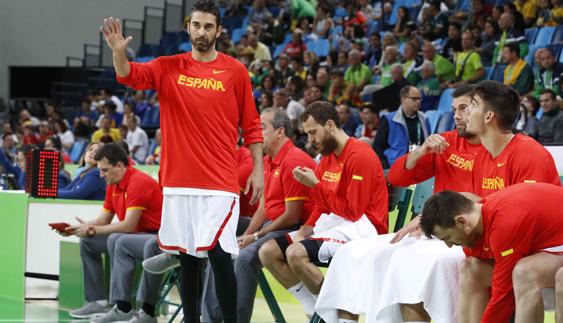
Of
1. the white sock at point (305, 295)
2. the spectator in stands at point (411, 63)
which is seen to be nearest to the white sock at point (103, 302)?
the white sock at point (305, 295)

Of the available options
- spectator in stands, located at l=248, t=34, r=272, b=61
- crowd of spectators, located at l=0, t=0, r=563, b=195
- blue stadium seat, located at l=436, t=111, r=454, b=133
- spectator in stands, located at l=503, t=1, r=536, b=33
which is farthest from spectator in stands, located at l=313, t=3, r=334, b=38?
blue stadium seat, located at l=436, t=111, r=454, b=133

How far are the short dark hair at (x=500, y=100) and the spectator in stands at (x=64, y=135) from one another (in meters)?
14.4

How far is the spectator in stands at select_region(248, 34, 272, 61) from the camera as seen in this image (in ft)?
59.0

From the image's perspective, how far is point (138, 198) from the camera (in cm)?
764

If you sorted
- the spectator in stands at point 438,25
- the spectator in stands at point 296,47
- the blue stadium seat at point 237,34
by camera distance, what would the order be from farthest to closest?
1. the blue stadium seat at point 237,34
2. the spectator in stands at point 296,47
3. the spectator in stands at point 438,25

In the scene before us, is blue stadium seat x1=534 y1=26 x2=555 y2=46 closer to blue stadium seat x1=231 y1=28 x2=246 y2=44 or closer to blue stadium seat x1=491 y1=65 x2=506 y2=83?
blue stadium seat x1=491 y1=65 x2=506 y2=83

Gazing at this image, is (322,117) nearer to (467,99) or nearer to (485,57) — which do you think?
(467,99)

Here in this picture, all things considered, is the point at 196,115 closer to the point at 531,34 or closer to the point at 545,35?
the point at 545,35

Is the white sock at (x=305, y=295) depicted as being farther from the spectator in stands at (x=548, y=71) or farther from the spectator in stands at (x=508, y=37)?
the spectator in stands at (x=508, y=37)

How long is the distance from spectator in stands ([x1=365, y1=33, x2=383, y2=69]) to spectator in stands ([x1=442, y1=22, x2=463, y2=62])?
5.36ft

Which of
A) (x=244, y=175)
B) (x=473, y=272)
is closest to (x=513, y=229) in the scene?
(x=473, y=272)

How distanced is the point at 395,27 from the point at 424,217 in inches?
452

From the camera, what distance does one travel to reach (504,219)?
14.0ft

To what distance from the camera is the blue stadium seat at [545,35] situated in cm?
1223
